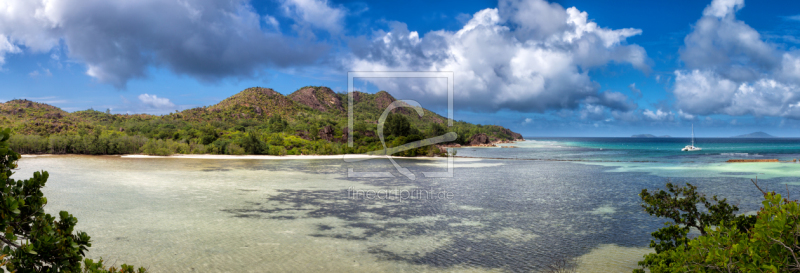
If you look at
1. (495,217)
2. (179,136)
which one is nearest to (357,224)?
(495,217)

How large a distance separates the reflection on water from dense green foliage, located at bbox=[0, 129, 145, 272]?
3.66m

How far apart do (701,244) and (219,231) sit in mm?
9287

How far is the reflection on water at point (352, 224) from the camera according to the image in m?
7.23

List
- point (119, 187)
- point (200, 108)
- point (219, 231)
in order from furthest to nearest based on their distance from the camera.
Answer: point (200, 108) → point (119, 187) → point (219, 231)

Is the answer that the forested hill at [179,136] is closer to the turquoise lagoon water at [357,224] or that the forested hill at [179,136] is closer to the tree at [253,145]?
the tree at [253,145]

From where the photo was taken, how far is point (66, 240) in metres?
3.25

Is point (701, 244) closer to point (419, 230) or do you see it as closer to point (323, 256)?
point (323, 256)

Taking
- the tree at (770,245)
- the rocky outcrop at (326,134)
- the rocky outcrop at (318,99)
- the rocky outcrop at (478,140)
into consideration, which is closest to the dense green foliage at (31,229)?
the tree at (770,245)

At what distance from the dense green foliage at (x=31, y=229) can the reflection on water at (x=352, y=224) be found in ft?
12.0

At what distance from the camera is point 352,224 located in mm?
10133

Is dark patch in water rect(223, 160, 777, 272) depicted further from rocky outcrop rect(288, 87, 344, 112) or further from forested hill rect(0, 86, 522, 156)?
Result: rocky outcrop rect(288, 87, 344, 112)

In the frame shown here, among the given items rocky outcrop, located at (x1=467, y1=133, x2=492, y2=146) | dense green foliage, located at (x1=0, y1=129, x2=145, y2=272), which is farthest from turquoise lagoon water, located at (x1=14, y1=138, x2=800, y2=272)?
rocky outcrop, located at (x1=467, y1=133, x2=492, y2=146)

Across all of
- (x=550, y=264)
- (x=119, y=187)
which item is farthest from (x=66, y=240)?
(x=119, y=187)

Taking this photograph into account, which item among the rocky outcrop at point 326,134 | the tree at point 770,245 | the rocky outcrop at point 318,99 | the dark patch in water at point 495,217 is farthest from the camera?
the rocky outcrop at point 318,99
